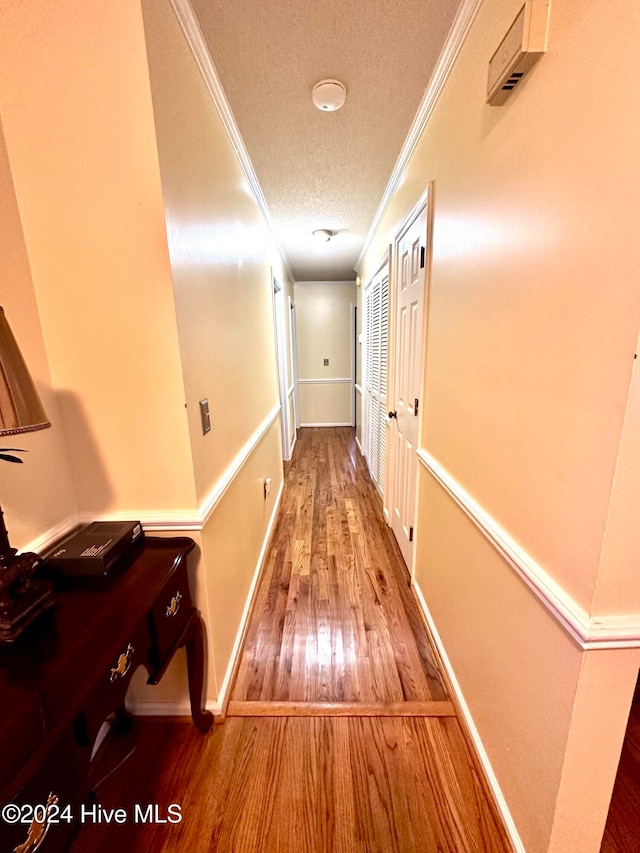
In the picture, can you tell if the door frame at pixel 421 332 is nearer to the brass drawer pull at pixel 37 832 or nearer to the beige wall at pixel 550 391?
the beige wall at pixel 550 391

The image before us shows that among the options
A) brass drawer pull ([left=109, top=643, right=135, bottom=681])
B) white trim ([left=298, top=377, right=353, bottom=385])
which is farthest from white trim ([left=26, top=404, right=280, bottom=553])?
→ white trim ([left=298, top=377, right=353, bottom=385])

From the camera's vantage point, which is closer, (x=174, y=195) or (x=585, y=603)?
(x=585, y=603)

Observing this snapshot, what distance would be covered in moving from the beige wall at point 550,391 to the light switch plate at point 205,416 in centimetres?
93

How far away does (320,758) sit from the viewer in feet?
3.70

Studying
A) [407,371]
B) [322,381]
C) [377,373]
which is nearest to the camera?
[407,371]

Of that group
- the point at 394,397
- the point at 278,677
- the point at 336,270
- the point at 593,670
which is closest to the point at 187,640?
the point at 278,677

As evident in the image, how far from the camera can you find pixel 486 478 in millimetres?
1058

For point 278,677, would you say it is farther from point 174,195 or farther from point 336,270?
point 336,270

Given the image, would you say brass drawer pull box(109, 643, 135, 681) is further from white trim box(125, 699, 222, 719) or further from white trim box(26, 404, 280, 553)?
white trim box(125, 699, 222, 719)

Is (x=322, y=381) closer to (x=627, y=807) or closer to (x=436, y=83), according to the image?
(x=436, y=83)

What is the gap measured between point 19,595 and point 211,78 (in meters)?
1.78

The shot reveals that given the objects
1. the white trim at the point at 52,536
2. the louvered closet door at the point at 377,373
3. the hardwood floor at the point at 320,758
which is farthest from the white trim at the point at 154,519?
the louvered closet door at the point at 377,373

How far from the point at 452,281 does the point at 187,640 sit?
1.59 m

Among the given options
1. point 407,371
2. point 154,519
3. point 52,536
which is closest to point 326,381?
point 407,371
